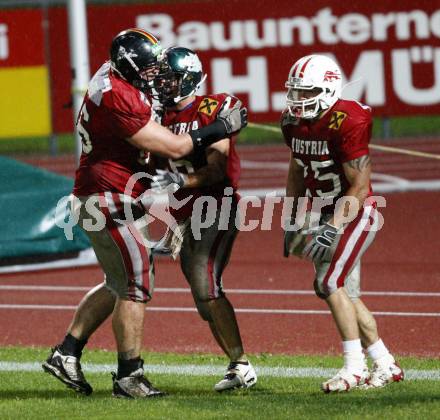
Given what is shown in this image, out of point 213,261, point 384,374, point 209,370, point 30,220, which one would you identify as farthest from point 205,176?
point 30,220

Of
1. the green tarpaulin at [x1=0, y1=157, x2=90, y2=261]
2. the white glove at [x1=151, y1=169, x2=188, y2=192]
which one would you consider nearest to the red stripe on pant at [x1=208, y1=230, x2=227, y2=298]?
the white glove at [x1=151, y1=169, x2=188, y2=192]

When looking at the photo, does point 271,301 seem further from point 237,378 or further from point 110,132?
point 110,132

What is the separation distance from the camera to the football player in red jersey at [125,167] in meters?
6.90

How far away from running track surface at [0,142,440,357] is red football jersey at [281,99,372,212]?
171 centimetres

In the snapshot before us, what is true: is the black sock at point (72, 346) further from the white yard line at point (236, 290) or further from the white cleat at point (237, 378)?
the white yard line at point (236, 290)

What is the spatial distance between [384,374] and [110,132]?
196 centimetres

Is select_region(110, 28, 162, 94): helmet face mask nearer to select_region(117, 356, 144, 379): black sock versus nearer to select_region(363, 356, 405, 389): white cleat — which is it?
select_region(117, 356, 144, 379): black sock

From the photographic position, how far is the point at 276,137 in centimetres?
2355

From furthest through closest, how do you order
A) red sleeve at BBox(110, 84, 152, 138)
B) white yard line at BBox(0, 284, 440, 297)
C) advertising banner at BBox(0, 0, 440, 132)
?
advertising banner at BBox(0, 0, 440, 132) < white yard line at BBox(0, 284, 440, 297) < red sleeve at BBox(110, 84, 152, 138)

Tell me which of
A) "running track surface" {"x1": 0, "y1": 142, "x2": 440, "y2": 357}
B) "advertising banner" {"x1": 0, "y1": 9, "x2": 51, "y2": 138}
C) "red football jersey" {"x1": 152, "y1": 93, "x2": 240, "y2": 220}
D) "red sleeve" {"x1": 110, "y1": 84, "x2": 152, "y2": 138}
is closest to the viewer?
"red sleeve" {"x1": 110, "y1": 84, "x2": 152, "y2": 138}

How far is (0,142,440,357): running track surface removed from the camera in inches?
355

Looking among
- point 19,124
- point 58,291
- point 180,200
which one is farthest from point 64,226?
A: point 19,124

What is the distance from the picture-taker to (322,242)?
7.03 metres

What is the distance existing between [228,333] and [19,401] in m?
1.21
